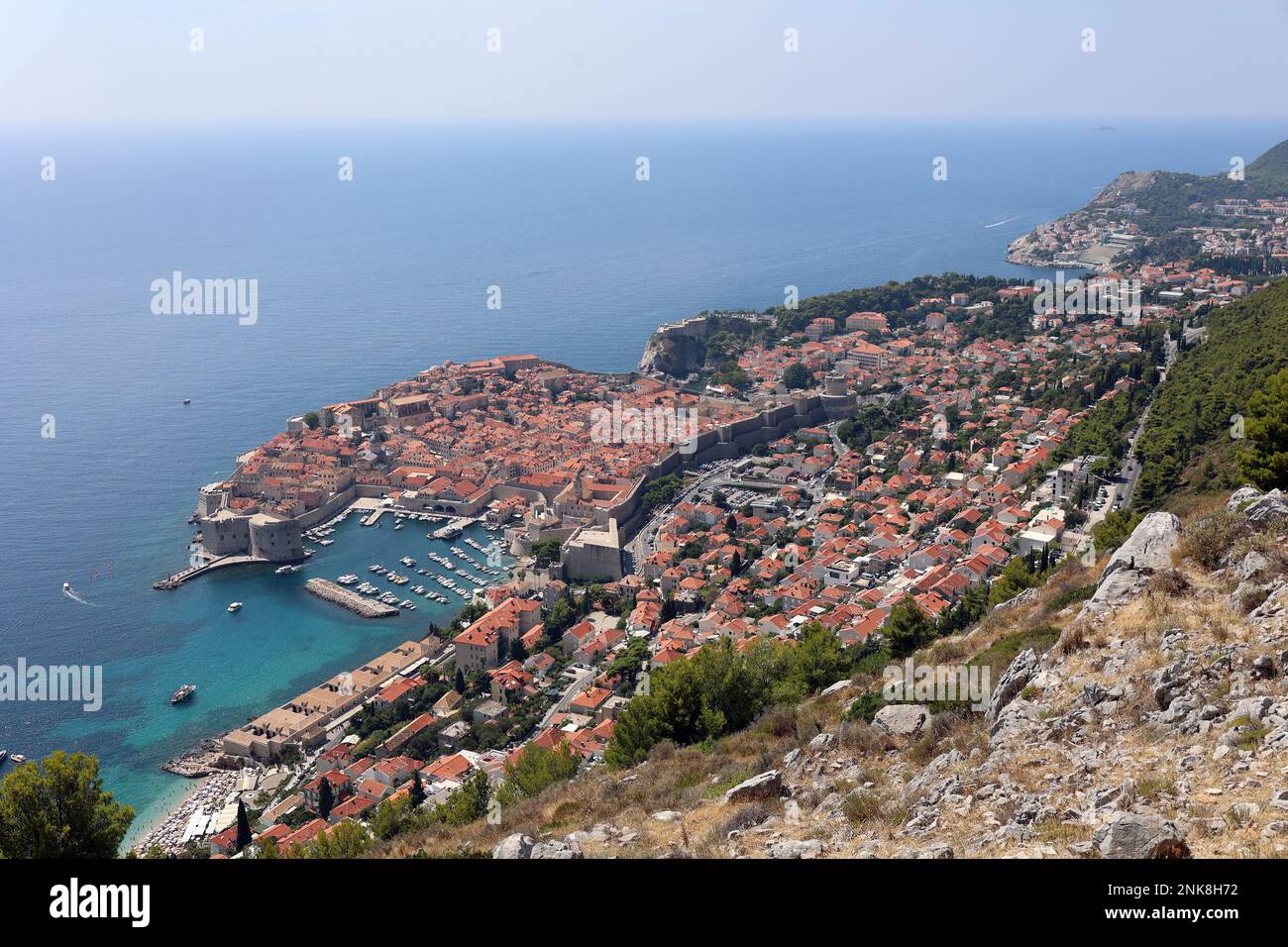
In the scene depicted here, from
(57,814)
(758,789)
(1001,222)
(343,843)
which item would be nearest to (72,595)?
(57,814)

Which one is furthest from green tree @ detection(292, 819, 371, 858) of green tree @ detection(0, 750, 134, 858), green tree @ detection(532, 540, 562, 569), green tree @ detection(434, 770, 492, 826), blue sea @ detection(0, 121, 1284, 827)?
green tree @ detection(532, 540, 562, 569)

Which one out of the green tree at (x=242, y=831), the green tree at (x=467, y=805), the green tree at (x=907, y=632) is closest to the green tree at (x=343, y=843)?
the green tree at (x=467, y=805)

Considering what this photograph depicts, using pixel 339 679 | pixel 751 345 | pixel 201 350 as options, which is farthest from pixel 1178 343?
pixel 201 350

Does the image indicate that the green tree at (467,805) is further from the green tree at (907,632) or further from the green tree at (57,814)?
the green tree at (907,632)

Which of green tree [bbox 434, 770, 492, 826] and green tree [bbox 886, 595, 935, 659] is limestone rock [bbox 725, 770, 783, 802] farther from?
green tree [bbox 886, 595, 935, 659]

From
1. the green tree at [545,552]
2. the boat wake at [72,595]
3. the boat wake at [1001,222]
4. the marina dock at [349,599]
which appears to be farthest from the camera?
the boat wake at [1001,222]

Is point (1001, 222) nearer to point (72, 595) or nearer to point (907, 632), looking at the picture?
point (72, 595)
